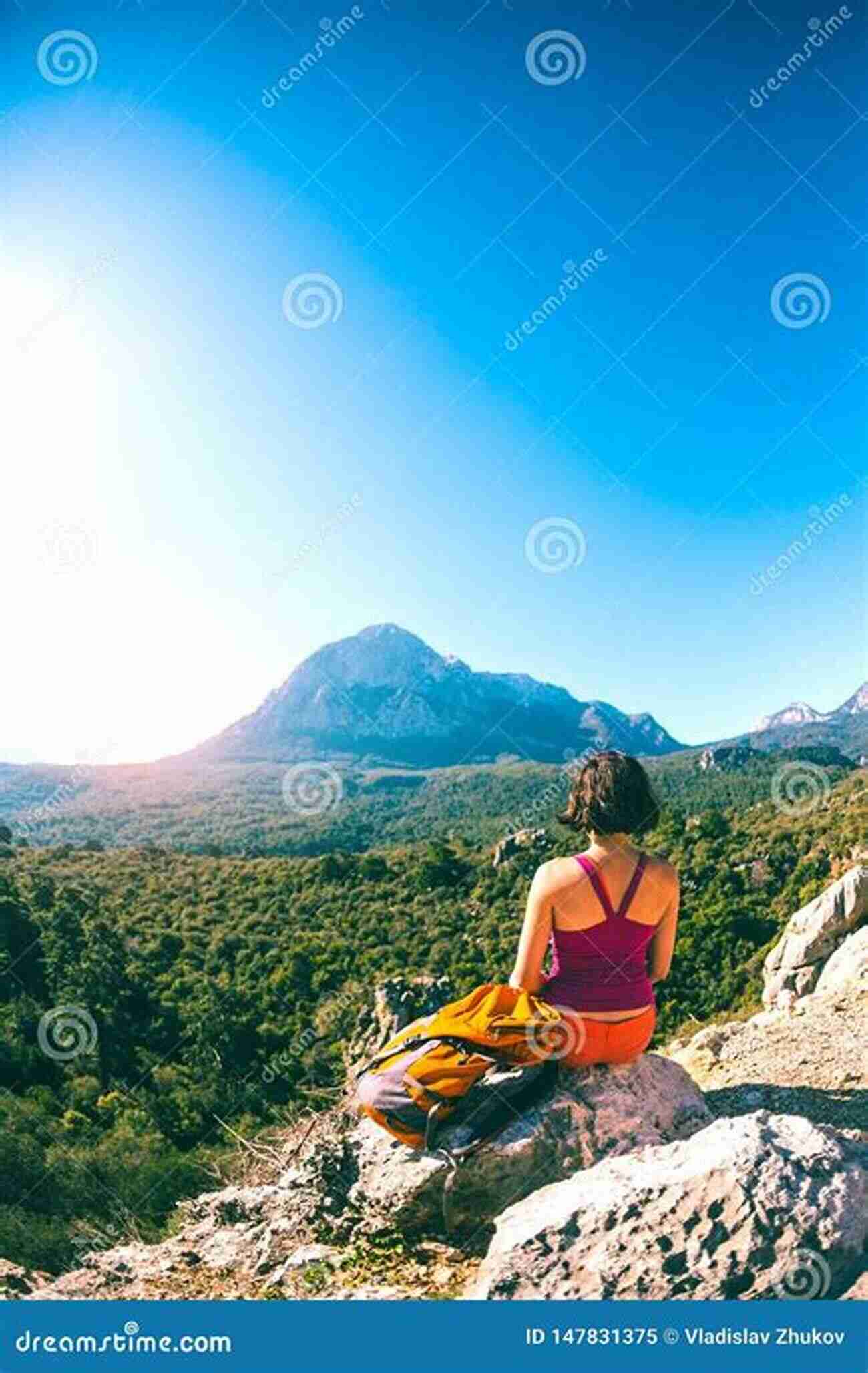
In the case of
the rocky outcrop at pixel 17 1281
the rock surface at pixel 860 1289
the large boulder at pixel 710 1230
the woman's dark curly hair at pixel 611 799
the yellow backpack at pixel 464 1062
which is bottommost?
the rocky outcrop at pixel 17 1281

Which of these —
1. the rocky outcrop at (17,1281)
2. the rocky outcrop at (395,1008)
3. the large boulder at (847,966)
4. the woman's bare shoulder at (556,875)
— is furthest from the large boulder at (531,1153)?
the rocky outcrop at (395,1008)

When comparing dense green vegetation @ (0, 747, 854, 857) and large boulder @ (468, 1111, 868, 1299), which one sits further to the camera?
dense green vegetation @ (0, 747, 854, 857)

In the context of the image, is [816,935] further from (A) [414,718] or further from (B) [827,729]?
(A) [414,718]

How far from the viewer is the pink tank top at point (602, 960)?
3346mm

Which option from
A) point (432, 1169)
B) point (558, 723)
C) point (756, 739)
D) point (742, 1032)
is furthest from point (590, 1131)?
point (558, 723)

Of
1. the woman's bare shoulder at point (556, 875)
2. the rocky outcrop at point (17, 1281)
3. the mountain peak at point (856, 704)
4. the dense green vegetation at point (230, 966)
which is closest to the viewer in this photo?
the woman's bare shoulder at point (556, 875)

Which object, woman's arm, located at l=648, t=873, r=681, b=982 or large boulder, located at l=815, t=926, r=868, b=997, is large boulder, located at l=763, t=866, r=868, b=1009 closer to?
large boulder, located at l=815, t=926, r=868, b=997

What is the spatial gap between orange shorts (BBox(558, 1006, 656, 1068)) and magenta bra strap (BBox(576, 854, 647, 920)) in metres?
0.37

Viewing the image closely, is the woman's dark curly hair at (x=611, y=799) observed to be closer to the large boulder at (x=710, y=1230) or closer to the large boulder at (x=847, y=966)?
the large boulder at (x=710, y=1230)

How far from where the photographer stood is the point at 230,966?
704 inches

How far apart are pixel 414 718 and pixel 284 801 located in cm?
1953

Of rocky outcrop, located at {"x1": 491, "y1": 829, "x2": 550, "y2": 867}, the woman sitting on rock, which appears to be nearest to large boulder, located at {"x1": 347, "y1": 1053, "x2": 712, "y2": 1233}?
the woman sitting on rock

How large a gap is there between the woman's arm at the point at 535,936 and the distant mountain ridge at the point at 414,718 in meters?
32.0

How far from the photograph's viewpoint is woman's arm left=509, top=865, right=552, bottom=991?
330cm
